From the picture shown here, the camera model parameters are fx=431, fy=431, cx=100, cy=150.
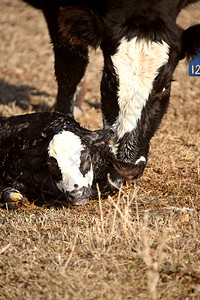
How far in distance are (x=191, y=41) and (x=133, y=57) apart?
68cm

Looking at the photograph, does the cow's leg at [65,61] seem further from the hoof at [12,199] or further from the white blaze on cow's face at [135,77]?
the hoof at [12,199]

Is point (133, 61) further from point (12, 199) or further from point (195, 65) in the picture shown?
point (12, 199)

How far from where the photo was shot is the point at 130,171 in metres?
3.61

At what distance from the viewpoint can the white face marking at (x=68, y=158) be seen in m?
3.36

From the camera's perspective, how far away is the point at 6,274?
2.42m

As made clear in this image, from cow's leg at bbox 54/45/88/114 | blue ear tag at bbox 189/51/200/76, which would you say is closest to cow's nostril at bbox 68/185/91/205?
blue ear tag at bbox 189/51/200/76

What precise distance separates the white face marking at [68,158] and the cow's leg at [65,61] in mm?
1907

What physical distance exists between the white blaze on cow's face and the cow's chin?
0.28m

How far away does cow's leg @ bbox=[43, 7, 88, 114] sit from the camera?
5.16 m

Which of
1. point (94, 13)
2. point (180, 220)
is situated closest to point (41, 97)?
point (94, 13)

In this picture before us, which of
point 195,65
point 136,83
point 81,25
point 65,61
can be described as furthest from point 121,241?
point 65,61

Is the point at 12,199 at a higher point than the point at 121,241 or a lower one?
lower

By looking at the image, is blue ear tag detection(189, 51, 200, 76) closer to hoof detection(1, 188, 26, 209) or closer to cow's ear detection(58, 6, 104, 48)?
cow's ear detection(58, 6, 104, 48)

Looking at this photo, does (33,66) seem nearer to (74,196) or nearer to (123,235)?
(74,196)
